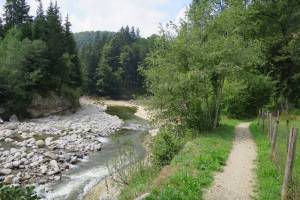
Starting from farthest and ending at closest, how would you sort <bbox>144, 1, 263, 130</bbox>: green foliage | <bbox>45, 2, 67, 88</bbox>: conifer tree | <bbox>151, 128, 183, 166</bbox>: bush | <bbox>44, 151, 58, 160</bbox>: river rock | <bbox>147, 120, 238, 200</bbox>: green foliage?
<bbox>45, 2, 67, 88</bbox>: conifer tree < <bbox>44, 151, 58, 160</bbox>: river rock < <bbox>144, 1, 263, 130</bbox>: green foliage < <bbox>151, 128, 183, 166</bbox>: bush < <bbox>147, 120, 238, 200</bbox>: green foliage

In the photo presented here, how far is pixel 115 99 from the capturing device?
87.1 metres

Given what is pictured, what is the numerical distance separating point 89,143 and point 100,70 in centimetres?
5686

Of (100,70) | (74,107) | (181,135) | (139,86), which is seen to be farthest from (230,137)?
(139,86)

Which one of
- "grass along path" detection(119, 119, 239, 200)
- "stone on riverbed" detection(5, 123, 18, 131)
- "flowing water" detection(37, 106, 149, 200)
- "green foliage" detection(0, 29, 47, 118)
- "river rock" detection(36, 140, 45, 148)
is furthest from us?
"green foliage" detection(0, 29, 47, 118)

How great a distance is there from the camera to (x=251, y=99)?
33281 millimetres

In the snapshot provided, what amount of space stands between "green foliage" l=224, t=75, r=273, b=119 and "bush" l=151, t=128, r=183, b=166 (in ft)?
52.6

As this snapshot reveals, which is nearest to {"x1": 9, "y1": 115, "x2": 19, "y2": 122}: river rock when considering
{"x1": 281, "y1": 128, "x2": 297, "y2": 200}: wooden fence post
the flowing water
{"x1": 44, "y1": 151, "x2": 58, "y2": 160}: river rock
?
the flowing water

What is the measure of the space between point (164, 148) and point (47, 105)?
31.5 m

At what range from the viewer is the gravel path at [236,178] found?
33.4 ft

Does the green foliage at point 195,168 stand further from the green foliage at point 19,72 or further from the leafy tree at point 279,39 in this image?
the green foliage at point 19,72

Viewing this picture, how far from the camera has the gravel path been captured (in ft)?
33.4

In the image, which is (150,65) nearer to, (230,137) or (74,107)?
(230,137)

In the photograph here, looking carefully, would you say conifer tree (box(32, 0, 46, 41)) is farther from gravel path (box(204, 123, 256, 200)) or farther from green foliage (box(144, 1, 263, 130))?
gravel path (box(204, 123, 256, 200))

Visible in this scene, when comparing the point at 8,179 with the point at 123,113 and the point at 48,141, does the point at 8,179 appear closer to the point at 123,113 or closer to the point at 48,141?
the point at 48,141
